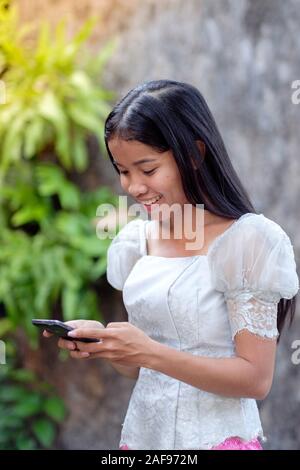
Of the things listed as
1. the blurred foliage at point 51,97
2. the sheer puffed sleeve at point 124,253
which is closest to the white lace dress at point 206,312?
the sheer puffed sleeve at point 124,253

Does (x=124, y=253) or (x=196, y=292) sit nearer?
(x=196, y=292)

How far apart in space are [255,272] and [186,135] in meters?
0.36

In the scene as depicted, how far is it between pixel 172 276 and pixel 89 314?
2183 millimetres

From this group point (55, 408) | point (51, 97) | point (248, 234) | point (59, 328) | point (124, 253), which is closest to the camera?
point (59, 328)

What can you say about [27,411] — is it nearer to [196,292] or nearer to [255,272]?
[196,292]

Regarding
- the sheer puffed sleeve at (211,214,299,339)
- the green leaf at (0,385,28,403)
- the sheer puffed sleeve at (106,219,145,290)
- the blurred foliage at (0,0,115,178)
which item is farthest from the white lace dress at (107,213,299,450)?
the green leaf at (0,385,28,403)

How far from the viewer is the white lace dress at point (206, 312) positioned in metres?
1.80

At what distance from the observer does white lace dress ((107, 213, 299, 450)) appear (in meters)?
1.80

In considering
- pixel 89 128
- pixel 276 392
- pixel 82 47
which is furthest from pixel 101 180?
pixel 276 392

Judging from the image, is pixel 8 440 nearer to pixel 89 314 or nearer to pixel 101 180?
pixel 89 314

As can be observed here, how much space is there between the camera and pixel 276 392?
3877mm

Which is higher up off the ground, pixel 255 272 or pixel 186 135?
pixel 186 135

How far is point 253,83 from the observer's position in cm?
392

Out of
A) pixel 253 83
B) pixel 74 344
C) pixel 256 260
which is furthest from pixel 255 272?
pixel 253 83
